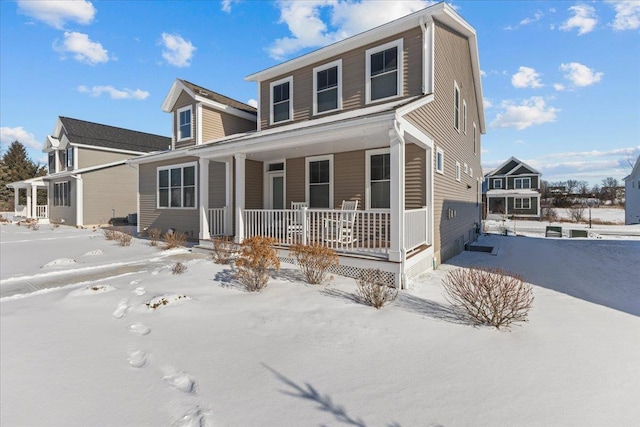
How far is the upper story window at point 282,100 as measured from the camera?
10633mm

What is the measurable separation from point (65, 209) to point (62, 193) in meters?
1.35

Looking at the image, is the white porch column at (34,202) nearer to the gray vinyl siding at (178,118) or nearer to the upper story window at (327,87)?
the gray vinyl siding at (178,118)

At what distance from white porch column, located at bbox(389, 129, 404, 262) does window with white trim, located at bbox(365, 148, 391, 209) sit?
8.50 feet

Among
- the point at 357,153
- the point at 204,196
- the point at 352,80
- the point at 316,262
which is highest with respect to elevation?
the point at 352,80

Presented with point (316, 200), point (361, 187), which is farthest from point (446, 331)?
point (316, 200)

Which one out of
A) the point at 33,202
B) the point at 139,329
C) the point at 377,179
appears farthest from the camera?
the point at 33,202

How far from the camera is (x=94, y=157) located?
69.7 ft

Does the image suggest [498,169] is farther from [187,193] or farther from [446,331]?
[446,331]

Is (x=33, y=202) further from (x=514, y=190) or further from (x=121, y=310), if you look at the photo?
(x=514, y=190)

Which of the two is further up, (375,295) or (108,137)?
(108,137)

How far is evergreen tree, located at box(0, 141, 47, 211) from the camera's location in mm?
38084

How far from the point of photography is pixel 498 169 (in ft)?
113

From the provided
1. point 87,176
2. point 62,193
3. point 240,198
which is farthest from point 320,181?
point 62,193

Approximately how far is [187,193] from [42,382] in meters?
10.5
